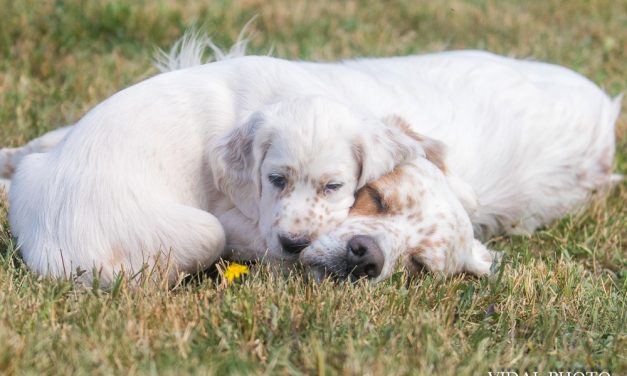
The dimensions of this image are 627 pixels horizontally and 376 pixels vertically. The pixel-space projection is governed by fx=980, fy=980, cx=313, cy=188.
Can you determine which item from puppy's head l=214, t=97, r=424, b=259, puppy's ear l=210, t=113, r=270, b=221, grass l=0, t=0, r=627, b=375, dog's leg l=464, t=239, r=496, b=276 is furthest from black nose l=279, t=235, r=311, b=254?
dog's leg l=464, t=239, r=496, b=276

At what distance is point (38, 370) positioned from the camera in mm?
2764

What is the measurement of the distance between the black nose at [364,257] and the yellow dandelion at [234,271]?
41 cm

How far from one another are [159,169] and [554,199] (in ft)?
7.51

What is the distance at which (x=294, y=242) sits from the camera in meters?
3.59

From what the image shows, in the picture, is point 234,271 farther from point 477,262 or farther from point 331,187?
point 477,262

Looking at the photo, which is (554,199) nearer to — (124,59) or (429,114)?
(429,114)

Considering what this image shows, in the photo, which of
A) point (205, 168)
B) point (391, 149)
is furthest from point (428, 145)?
point (205, 168)

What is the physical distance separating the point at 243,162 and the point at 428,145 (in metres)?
0.85

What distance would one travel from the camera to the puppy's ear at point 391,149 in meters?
3.68

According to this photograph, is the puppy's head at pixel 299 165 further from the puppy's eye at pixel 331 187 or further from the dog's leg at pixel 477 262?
the dog's leg at pixel 477 262

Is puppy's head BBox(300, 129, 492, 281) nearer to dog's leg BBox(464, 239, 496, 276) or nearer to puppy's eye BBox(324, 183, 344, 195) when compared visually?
dog's leg BBox(464, 239, 496, 276)

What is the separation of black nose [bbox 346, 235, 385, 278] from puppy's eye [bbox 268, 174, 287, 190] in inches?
12.7

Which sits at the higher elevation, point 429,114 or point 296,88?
point 296,88

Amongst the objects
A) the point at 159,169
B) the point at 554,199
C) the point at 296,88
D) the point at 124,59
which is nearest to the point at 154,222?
the point at 159,169
